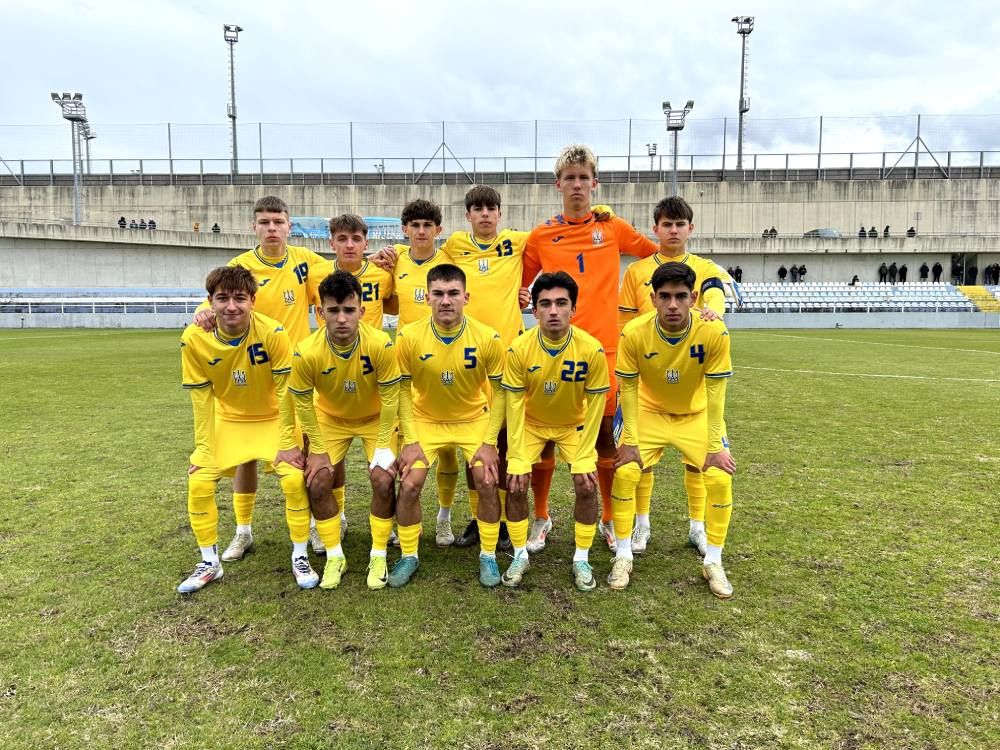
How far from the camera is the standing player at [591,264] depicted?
3998 millimetres

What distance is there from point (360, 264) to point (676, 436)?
248cm

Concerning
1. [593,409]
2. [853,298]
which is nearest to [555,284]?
[593,409]

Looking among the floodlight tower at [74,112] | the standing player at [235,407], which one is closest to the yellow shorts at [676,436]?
the standing player at [235,407]

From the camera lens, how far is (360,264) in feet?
14.2

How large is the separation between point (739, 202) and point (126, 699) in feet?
126

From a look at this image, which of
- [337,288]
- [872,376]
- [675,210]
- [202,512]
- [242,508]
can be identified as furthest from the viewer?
[872,376]

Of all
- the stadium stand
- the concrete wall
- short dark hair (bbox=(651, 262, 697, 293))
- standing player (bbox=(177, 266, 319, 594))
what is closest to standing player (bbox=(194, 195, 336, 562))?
standing player (bbox=(177, 266, 319, 594))

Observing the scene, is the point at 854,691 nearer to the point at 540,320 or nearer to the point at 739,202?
the point at 540,320

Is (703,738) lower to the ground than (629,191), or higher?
lower

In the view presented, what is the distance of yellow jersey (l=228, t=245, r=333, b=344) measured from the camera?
13.6 ft

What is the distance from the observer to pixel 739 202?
3556 cm

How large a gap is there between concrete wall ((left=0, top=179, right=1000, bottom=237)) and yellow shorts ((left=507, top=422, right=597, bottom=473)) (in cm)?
3275

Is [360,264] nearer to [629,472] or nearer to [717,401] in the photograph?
[629,472]

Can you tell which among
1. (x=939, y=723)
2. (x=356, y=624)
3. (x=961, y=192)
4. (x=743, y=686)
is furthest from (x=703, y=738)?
(x=961, y=192)
